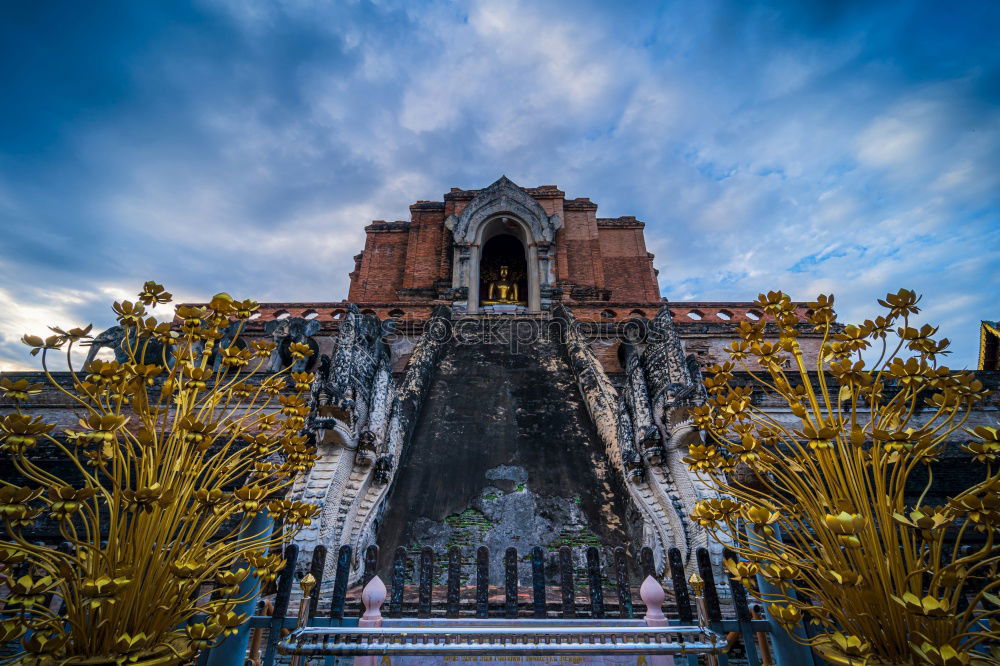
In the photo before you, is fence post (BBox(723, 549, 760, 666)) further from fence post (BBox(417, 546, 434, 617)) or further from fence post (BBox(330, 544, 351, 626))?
fence post (BBox(330, 544, 351, 626))

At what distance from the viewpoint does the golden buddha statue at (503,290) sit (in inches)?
618

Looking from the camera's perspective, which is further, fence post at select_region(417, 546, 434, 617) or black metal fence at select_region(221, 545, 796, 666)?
fence post at select_region(417, 546, 434, 617)

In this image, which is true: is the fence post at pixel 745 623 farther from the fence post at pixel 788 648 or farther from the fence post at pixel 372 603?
the fence post at pixel 372 603

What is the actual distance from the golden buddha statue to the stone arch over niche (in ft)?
5.58

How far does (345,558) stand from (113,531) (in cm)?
112

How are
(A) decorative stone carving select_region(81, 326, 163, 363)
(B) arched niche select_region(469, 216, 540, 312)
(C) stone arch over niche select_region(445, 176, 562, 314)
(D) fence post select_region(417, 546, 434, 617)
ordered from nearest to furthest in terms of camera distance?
(D) fence post select_region(417, 546, 434, 617), (A) decorative stone carving select_region(81, 326, 163, 363), (C) stone arch over niche select_region(445, 176, 562, 314), (B) arched niche select_region(469, 216, 540, 312)

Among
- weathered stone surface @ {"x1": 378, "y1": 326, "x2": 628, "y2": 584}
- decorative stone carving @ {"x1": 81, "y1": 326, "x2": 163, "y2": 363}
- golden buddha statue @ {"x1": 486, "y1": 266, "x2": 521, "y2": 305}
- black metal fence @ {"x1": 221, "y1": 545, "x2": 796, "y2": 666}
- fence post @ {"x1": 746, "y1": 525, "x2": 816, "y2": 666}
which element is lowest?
fence post @ {"x1": 746, "y1": 525, "x2": 816, "y2": 666}

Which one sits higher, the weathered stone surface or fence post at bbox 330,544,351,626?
the weathered stone surface

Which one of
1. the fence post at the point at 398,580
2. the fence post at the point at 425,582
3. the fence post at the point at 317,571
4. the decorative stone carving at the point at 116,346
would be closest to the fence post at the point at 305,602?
the fence post at the point at 317,571

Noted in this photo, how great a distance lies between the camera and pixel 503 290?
15867 mm

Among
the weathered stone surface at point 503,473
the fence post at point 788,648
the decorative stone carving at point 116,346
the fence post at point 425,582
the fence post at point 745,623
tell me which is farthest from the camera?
the decorative stone carving at point 116,346

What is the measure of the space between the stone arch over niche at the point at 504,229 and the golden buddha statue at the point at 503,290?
1701 mm

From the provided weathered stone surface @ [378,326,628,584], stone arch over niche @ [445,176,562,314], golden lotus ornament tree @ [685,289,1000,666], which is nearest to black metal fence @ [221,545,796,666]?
golden lotus ornament tree @ [685,289,1000,666]

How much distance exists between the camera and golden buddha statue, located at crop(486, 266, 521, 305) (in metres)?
15.7
